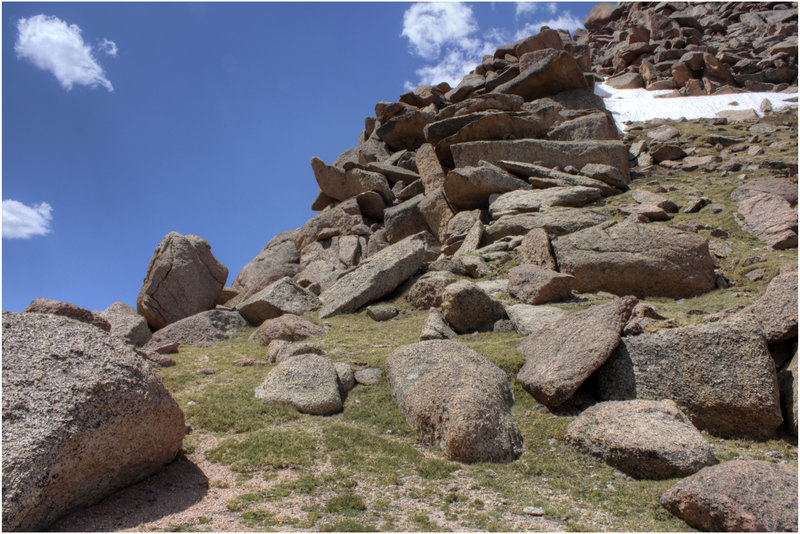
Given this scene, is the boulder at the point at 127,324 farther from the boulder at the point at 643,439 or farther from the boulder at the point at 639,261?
the boulder at the point at 643,439

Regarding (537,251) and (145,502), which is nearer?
(145,502)

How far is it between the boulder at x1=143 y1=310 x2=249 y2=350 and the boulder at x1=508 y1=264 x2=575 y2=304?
26.3 feet

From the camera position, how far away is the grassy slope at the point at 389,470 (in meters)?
4.90

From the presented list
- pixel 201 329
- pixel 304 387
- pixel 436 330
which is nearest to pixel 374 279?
pixel 436 330

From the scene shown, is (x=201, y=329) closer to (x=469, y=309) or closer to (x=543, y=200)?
(x=469, y=309)

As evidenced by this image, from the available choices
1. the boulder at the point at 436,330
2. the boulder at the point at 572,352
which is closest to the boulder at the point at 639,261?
the boulder at the point at 436,330

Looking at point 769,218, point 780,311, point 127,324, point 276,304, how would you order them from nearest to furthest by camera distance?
point 780,311
point 769,218
point 127,324
point 276,304

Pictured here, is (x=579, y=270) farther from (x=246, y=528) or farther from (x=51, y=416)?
(x=51, y=416)

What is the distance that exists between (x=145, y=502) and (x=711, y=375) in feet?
22.4

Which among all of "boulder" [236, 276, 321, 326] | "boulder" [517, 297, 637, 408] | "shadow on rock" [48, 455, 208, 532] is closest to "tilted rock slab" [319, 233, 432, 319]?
"boulder" [236, 276, 321, 326]

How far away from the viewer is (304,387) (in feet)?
27.2

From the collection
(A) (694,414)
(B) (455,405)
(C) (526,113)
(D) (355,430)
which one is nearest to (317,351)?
(D) (355,430)

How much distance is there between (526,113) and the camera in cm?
2428

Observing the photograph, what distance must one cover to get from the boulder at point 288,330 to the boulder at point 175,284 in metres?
4.90
